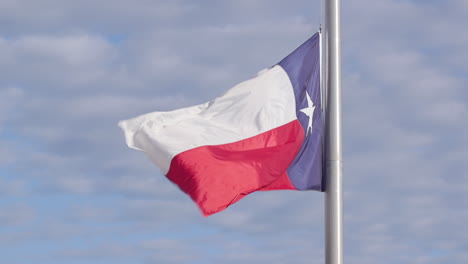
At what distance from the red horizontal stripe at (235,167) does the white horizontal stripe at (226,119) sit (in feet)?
0.67

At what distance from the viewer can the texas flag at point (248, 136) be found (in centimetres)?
1570

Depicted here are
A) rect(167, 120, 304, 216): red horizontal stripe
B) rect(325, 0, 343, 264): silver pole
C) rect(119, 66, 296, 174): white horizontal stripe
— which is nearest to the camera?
rect(325, 0, 343, 264): silver pole

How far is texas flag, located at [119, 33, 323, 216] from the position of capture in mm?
15703

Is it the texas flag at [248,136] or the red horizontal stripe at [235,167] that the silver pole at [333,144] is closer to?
the texas flag at [248,136]

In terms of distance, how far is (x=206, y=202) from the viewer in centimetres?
1515

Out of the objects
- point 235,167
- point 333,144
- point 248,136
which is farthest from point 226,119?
point 333,144

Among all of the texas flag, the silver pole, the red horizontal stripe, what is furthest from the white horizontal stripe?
the silver pole

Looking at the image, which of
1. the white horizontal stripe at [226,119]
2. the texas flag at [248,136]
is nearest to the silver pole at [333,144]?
the texas flag at [248,136]

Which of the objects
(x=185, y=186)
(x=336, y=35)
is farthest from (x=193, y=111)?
(x=336, y=35)

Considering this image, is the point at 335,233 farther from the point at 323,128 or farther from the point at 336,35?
the point at 336,35

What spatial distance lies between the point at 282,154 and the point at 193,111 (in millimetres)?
2182

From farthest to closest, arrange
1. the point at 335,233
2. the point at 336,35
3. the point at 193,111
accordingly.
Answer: the point at 193,111 → the point at 336,35 → the point at 335,233

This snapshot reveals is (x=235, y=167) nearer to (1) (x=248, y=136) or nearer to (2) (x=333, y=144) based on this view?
(1) (x=248, y=136)

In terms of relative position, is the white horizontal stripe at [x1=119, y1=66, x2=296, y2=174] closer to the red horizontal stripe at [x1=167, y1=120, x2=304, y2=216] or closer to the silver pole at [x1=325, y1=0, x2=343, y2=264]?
the red horizontal stripe at [x1=167, y1=120, x2=304, y2=216]
